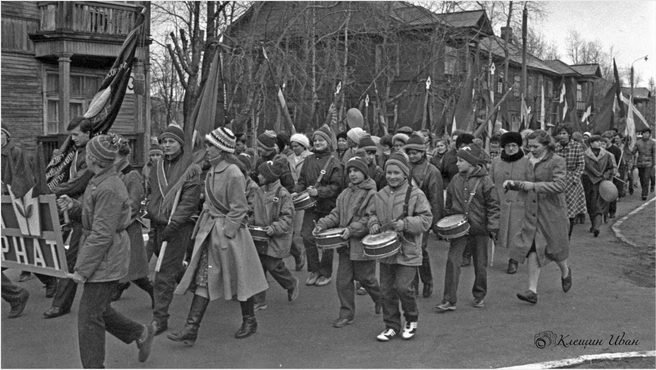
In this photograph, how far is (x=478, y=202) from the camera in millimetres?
8156

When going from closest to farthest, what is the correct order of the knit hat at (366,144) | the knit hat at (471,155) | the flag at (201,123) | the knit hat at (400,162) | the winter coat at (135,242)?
the winter coat at (135,242) < the knit hat at (400,162) < the flag at (201,123) < the knit hat at (471,155) < the knit hat at (366,144)

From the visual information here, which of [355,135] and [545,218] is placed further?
[355,135]

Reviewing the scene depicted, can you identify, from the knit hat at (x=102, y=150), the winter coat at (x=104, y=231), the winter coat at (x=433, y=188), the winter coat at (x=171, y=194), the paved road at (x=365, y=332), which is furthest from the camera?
the winter coat at (x=433, y=188)

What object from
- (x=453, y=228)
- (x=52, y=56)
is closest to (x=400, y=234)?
(x=453, y=228)

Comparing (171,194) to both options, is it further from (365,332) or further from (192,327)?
(365,332)

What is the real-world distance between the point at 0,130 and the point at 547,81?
2543 inches

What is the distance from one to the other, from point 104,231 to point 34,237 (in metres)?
0.65

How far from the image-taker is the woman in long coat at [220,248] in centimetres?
657

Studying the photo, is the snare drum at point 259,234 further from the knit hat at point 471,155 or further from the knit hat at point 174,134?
the knit hat at point 471,155

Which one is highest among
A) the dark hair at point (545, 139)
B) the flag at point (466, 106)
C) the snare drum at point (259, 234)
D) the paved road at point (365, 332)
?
the flag at point (466, 106)

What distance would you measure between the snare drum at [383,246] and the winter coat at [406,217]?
0.11 meters

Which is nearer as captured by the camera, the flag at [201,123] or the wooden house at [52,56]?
the flag at [201,123]

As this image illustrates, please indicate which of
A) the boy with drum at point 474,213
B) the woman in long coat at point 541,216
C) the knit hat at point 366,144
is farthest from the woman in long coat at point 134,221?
the woman in long coat at point 541,216

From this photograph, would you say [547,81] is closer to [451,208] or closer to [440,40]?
[440,40]
